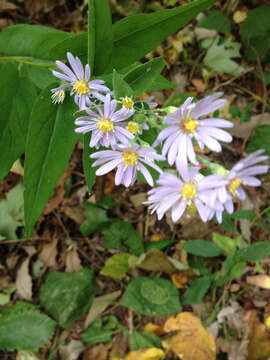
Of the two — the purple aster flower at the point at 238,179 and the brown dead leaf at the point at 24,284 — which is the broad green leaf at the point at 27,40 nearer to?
the purple aster flower at the point at 238,179

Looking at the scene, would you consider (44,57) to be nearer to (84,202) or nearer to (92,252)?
(84,202)

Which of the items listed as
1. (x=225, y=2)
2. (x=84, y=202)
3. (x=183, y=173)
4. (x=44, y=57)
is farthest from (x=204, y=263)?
(x=225, y=2)

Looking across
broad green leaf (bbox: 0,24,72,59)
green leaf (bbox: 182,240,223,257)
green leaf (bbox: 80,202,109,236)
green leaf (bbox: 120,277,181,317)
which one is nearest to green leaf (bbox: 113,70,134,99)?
broad green leaf (bbox: 0,24,72,59)

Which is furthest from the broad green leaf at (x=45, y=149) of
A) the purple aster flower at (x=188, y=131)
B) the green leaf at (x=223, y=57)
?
the green leaf at (x=223, y=57)

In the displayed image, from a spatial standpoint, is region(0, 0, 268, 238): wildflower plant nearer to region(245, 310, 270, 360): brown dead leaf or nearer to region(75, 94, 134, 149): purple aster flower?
region(75, 94, 134, 149): purple aster flower

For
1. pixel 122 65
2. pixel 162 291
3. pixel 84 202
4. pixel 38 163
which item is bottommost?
pixel 162 291

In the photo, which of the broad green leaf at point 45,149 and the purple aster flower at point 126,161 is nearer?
the purple aster flower at point 126,161

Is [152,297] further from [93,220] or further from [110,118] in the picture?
[110,118]
